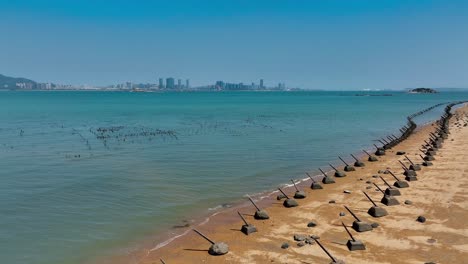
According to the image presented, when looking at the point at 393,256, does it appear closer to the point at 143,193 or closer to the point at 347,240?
the point at 347,240

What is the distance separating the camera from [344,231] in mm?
17844

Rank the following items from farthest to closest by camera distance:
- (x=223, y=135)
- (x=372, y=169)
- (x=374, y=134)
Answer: (x=374, y=134)
(x=223, y=135)
(x=372, y=169)

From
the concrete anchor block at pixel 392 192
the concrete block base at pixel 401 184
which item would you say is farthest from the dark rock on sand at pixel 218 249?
the concrete block base at pixel 401 184

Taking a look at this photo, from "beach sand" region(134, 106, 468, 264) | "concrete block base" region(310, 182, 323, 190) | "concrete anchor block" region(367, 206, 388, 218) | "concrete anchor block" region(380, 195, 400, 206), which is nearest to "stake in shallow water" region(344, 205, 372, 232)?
"beach sand" region(134, 106, 468, 264)

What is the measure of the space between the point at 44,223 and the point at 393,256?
15.2 meters

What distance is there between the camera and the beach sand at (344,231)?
15.5 meters

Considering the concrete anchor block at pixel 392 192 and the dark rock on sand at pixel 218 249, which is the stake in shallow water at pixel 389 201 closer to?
the concrete anchor block at pixel 392 192

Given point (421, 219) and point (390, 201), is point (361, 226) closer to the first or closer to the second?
point (421, 219)

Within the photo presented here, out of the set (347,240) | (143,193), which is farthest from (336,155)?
(347,240)

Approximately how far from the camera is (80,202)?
23.5m

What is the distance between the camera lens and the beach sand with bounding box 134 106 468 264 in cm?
1550

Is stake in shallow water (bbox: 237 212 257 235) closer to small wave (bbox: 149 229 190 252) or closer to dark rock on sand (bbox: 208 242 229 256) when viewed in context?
dark rock on sand (bbox: 208 242 229 256)

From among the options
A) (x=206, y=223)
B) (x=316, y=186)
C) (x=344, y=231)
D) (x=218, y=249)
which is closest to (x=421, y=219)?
(x=344, y=231)

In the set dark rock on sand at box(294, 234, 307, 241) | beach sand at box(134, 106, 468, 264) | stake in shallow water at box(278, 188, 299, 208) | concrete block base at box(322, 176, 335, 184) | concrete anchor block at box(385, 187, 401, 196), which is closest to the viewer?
beach sand at box(134, 106, 468, 264)
